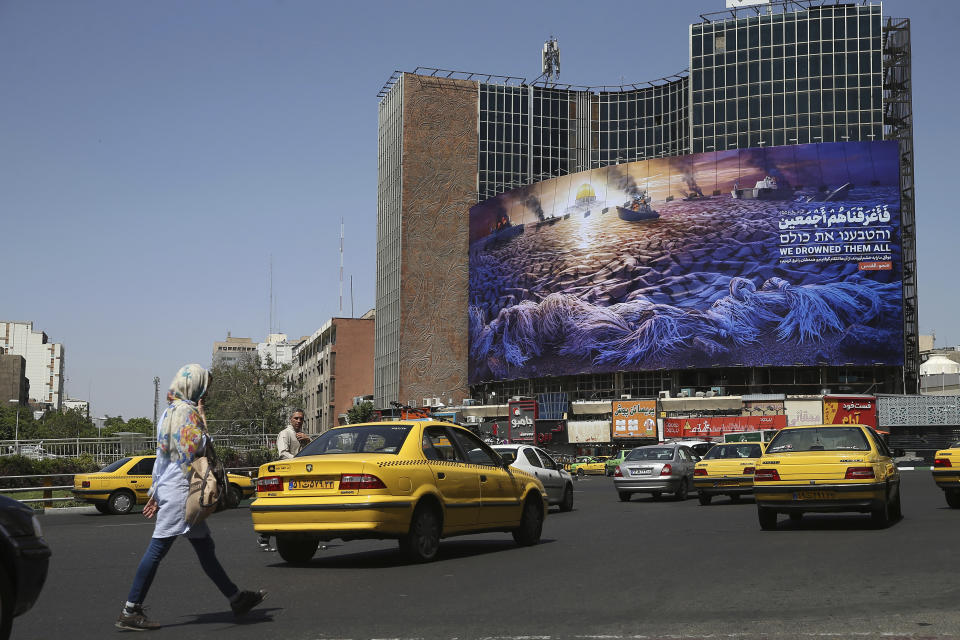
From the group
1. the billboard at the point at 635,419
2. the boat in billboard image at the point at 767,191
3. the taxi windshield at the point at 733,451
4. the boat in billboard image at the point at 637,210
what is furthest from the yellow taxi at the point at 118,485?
the boat in billboard image at the point at 637,210

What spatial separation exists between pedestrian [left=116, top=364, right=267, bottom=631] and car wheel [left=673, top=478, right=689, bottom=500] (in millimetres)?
20280

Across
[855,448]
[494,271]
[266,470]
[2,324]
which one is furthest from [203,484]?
[2,324]

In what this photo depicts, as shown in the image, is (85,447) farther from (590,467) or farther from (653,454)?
(590,467)

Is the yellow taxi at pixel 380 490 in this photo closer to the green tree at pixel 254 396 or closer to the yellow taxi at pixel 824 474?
the yellow taxi at pixel 824 474

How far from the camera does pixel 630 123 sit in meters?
106

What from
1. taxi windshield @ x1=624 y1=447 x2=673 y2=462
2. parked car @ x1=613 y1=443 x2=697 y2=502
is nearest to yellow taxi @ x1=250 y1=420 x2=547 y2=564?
parked car @ x1=613 y1=443 x2=697 y2=502

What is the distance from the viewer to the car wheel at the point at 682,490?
2695 cm

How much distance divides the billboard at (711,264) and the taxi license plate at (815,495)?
62.2 metres

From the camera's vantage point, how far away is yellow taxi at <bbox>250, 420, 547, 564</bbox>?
35.5 feet

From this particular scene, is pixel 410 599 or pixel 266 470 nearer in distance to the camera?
pixel 410 599

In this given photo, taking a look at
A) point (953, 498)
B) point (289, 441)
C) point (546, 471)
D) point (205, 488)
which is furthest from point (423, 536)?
point (953, 498)

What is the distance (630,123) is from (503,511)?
96.5 m

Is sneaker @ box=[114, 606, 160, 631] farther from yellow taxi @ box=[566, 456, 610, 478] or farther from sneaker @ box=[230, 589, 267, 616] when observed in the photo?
yellow taxi @ box=[566, 456, 610, 478]

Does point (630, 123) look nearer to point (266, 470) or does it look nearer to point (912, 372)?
point (912, 372)
